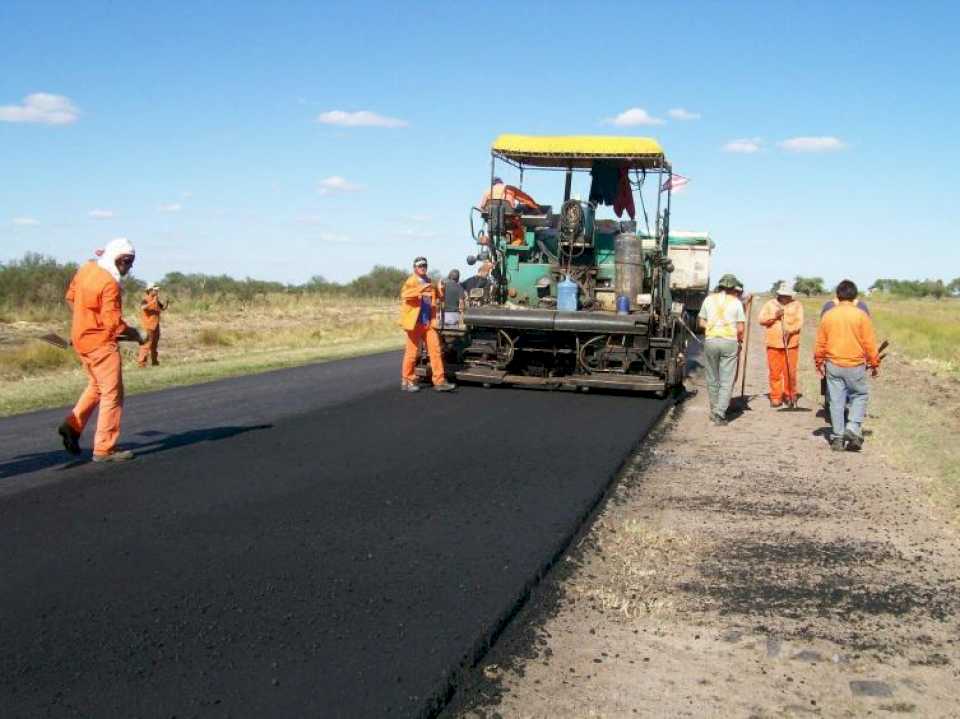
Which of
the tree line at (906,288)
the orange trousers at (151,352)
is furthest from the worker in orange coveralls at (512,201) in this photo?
the tree line at (906,288)

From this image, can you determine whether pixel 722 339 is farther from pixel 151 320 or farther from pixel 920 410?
pixel 151 320

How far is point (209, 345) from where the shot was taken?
82.4ft

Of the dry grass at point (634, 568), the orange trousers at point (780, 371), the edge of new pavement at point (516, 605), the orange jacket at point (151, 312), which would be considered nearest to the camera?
the edge of new pavement at point (516, 605)

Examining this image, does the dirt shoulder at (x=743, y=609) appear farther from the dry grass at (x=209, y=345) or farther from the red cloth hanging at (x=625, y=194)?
the dry grass at (x=209, y=345)

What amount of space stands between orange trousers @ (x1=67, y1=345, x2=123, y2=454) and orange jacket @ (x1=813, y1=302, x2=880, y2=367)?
632 centimetres

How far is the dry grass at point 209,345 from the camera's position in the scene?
14.3 meters

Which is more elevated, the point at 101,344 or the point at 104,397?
the point at 101,344

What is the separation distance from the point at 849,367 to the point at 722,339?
5.77 ft

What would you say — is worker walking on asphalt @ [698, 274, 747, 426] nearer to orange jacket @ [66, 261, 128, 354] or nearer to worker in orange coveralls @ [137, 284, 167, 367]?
orange jacket @ [66, 261, 128, 354]

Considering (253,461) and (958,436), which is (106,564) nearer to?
(253,461)

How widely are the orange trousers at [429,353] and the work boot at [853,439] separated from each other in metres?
4.82

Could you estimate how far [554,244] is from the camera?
13141mm

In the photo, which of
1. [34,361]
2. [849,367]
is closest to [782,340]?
[849,367]

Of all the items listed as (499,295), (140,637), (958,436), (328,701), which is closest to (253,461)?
(140,637)
